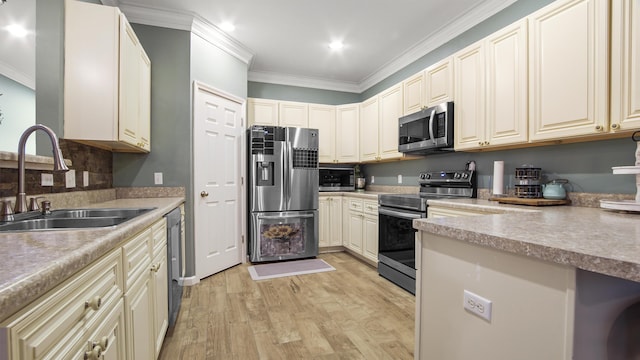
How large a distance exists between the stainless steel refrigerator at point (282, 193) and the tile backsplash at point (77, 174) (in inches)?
58.4

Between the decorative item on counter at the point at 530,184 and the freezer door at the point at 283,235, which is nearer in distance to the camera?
the decorative item on counter at the point at 530,184

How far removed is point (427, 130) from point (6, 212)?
3039 mm

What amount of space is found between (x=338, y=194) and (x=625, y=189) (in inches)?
112

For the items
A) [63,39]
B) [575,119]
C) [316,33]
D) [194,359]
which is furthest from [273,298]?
[316,33]

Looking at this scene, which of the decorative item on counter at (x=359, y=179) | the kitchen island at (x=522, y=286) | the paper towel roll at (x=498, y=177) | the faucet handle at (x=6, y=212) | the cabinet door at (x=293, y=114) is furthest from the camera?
the decorative item on counter at (x=359, y=179)

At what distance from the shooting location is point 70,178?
1881 mm

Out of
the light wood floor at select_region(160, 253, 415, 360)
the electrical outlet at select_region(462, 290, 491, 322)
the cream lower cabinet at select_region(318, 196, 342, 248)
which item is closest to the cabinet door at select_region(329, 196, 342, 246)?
the cream lower cabinet at select_region(318, 196, 342, 248)

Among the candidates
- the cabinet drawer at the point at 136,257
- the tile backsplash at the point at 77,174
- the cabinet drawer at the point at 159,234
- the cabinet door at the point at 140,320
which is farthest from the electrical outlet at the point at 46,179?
the cabinet door at the point at 140,320

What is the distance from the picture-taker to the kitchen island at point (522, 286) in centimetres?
66

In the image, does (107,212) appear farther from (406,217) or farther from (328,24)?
(328,24)

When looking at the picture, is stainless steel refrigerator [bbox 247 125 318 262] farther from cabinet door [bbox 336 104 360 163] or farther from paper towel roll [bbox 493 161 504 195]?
paper towel roll [bbox 493 161 504 195]

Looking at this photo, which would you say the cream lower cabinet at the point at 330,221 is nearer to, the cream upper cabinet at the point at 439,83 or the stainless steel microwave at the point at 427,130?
the stainless steel microwave at the point at 427,130

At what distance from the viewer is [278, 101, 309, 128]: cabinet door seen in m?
4.14

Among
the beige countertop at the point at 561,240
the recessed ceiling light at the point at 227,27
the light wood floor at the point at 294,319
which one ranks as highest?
the recessed ceiling light at the point at 227,27
